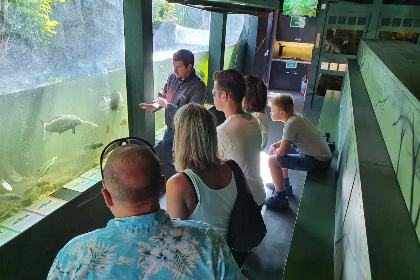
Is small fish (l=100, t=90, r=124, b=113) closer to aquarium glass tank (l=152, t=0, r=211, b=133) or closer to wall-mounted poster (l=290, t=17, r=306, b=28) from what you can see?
aquarium glass tank (l=152, t=0, r=211, b=133)

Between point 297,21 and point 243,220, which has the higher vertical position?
point 297,21

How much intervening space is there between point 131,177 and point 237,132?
4.32 ft

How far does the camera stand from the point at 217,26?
270 inches

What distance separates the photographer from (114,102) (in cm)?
412

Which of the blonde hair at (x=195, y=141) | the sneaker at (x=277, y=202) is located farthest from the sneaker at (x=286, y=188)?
the blonde hair at (x=195, y=141)

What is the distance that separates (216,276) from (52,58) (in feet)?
9.25

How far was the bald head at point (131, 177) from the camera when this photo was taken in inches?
44.9

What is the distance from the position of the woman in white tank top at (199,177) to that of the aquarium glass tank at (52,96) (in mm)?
1784

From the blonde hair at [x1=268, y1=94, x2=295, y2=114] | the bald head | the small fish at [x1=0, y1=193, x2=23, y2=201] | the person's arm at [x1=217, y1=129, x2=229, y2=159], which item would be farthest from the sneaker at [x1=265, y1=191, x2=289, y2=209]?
the bald head

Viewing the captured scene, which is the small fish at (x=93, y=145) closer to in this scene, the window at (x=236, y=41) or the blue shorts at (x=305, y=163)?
the blue shorts at (x=305, y=163)

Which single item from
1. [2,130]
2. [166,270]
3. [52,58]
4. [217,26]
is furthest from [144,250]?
[217,26]

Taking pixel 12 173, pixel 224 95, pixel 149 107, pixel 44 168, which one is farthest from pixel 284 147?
pixel 12 173

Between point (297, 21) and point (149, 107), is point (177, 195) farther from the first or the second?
point (297, 21)

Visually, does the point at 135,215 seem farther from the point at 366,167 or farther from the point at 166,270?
the point at 366,167
